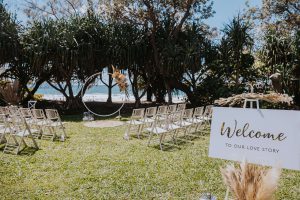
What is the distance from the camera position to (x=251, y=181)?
219 cm

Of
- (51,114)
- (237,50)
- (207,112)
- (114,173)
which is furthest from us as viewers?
(237,50)

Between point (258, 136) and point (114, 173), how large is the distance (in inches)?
137

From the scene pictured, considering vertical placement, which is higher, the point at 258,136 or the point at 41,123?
the point at 258,136

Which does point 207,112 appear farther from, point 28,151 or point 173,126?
point 28,151

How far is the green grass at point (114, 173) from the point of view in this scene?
15.6 ft

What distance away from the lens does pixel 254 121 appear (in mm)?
2770

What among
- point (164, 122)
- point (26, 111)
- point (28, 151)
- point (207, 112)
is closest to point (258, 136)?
point (28, 151)

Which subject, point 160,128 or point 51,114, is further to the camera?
point 51,114

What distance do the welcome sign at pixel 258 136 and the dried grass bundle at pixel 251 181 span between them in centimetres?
27

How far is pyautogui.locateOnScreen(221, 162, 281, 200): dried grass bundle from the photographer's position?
1.97m

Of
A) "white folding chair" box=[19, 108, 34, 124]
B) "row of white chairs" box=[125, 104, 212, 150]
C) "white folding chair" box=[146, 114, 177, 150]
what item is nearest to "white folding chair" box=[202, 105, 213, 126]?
"row of white chairs" box=[125, 104, 212, 150]

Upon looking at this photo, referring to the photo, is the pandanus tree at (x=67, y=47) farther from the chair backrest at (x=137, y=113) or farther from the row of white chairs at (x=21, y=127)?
the chair backrest at (x=137, y=113)

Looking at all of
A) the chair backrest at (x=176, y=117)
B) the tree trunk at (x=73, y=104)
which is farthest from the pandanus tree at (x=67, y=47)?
the chair backrest at (x=176, y=117)

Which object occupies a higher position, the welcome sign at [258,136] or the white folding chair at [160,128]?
the welcome sign at [258,136]
